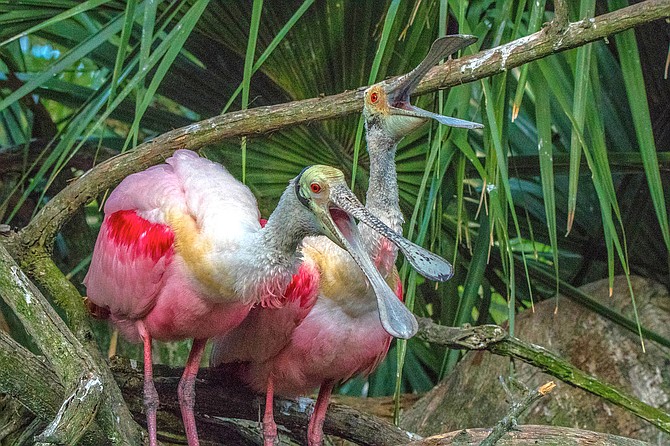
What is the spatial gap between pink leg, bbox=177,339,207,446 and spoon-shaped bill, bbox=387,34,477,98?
3.39 feet

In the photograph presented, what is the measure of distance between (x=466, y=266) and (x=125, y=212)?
5.65ft

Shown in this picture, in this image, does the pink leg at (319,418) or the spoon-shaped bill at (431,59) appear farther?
the pink leg at (319,418)

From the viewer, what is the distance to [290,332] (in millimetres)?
3457

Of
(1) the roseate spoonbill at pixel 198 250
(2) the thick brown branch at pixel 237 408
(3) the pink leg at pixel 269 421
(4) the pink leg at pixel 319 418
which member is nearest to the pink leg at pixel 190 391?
(1) the roseate spoonbill at pixel 198 250

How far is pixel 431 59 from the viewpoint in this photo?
3.05m

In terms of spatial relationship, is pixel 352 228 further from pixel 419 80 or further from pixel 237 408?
pixel 237 408

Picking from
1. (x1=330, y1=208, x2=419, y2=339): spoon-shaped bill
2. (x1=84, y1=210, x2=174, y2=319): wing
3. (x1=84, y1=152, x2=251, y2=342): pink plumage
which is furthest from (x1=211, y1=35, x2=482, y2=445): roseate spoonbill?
(x1=330, y1=208, x2=419, y2=339): spoon-shaped bill

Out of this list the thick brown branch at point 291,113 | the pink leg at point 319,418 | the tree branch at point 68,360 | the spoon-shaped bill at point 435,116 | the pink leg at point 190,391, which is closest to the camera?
the tree branch at point 68,360

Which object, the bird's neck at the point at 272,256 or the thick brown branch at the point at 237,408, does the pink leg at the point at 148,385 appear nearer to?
the thick brown branch at the point at 237,408

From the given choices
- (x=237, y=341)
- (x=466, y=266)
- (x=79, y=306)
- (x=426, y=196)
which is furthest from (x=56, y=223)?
(x=466, y=266)

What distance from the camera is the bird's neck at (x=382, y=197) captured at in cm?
319

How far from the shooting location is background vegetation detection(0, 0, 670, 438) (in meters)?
3.39

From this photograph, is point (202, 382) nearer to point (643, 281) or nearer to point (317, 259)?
point (317, 259)

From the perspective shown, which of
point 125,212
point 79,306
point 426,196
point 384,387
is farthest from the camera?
point 384,387
